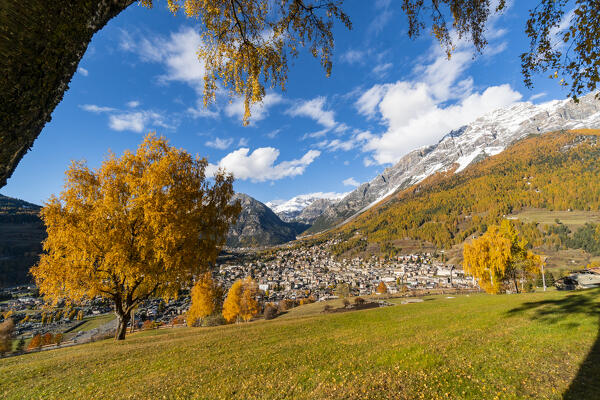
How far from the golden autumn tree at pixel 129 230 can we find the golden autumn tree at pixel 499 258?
3687cm

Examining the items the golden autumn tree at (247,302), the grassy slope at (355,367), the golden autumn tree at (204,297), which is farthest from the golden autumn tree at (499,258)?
the golden autumn tree at (204,297)

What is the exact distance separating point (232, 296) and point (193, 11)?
180ft

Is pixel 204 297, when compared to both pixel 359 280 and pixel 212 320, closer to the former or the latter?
pixel 212 320

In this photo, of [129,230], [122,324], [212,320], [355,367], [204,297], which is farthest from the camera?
[212,320]

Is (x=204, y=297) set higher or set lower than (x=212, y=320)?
higher

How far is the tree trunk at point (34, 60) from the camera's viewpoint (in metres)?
1.75

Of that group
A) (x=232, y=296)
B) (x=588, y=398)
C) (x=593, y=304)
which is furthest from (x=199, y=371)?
(x=232, y=296)

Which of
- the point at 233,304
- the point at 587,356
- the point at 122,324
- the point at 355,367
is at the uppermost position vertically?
the point at 587,356

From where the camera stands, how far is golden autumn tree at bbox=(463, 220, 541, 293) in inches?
1286

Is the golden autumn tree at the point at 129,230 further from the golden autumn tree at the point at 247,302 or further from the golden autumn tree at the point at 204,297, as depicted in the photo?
the golden autumn tree at the point at 247,302

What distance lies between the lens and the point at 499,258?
107ft

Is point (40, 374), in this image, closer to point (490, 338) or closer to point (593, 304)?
point (490, 338)

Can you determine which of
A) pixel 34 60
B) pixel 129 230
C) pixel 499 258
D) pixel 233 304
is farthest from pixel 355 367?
pixel 233 304

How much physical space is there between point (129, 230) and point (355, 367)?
43.5 feet
